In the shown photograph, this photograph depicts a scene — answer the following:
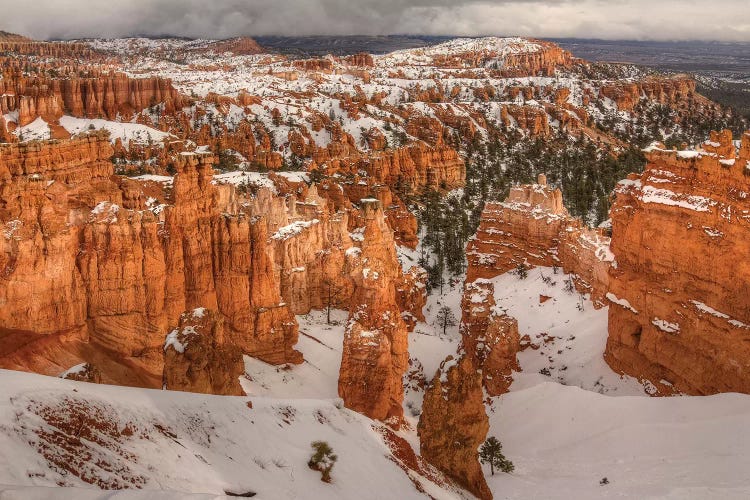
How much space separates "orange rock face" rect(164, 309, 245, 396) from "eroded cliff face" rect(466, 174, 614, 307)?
2142 centimetres

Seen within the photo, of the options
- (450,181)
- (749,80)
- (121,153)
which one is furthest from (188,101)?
(749,80)

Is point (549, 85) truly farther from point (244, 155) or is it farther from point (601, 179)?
point (244, 155)

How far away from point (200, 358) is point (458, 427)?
24.8 ft

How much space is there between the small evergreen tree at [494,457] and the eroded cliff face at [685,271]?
22.1 feet

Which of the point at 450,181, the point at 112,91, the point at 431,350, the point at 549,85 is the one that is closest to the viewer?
the point at 431,350

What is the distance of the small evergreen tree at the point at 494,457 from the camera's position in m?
19.3

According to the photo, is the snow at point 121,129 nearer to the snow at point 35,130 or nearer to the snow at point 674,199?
the snow at point 35,130

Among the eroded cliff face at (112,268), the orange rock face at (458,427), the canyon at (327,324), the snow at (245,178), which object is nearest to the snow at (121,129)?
the snow at (245,178)

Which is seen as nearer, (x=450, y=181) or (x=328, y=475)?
(x=328, y=475)

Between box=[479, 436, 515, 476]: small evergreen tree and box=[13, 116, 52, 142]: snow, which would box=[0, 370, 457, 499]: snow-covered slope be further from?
box=[13, 116, 52, 142]: snow

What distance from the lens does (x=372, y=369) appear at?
68.4 ft

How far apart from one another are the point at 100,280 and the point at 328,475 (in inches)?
450

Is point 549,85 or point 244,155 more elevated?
point 549,85

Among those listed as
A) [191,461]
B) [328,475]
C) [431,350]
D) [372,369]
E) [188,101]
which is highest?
[188,101]
